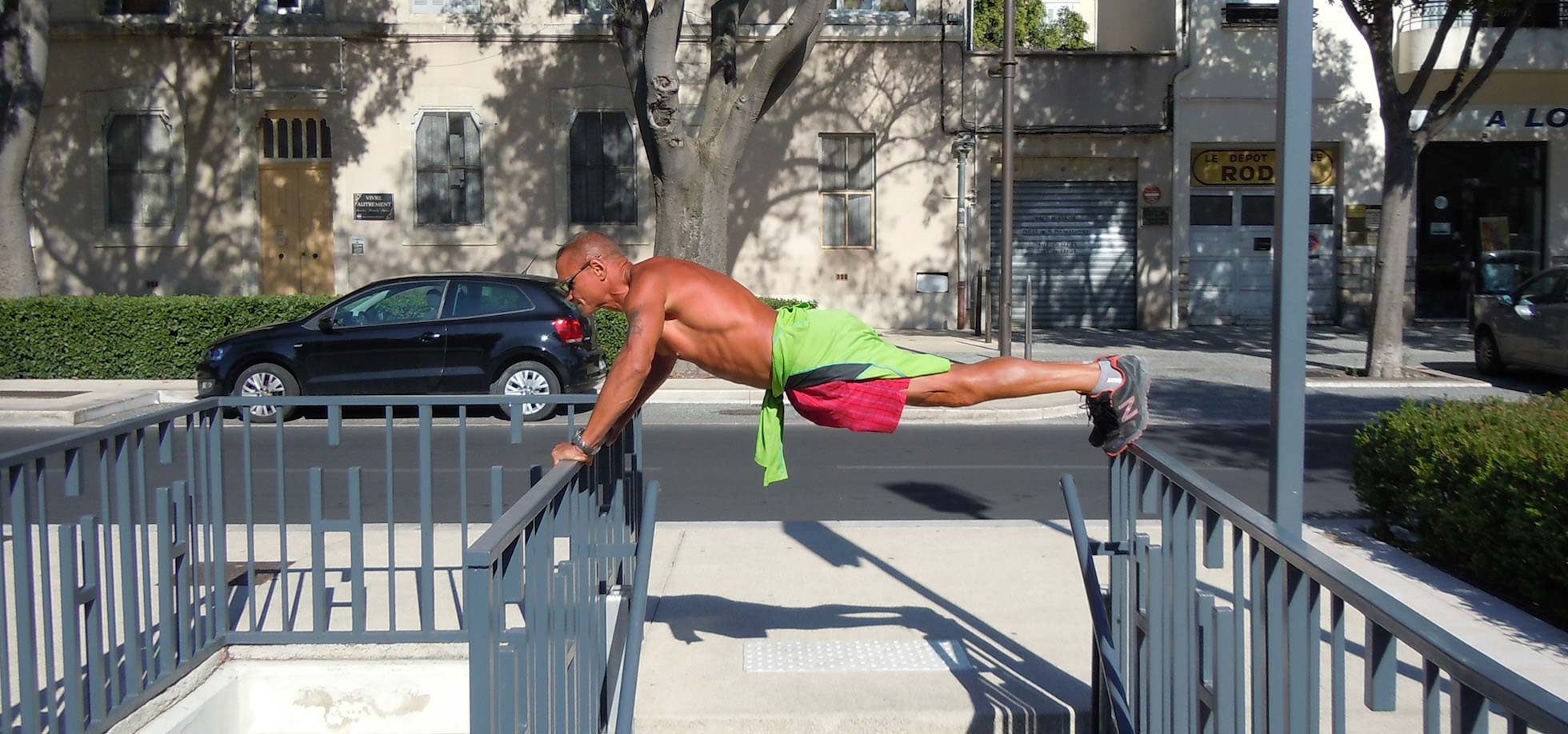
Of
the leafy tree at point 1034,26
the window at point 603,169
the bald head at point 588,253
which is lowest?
the bald head at point 588,253

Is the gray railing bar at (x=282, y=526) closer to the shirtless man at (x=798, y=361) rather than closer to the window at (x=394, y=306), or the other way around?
the shirtless man at (x=798, y=361)

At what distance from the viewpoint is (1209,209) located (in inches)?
961

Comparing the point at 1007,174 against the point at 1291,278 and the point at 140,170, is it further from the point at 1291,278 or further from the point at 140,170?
the point at 140,170

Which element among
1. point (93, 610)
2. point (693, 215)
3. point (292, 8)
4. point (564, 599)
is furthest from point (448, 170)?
point (564, 599)

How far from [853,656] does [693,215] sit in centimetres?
1164

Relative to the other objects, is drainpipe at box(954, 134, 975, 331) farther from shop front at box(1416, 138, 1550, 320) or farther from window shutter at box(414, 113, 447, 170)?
window shutter at box(414, 113, 447, 170)

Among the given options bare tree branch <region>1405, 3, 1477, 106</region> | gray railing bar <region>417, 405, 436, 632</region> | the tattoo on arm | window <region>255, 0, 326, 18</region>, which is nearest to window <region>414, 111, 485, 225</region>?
window <region>255, 0, 326, 18</region>

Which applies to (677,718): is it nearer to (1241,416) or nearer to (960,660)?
(960,660)

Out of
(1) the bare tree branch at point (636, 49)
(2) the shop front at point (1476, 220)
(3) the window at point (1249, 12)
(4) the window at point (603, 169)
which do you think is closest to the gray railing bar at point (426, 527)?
(1) the bare tree branch at point (636, 49)

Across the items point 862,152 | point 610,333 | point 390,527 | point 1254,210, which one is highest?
point 862,152

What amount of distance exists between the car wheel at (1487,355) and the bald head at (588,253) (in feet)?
50.7

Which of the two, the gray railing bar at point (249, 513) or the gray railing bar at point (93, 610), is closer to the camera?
the gray railing bar at point (93, 610)

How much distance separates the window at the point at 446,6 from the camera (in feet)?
76.0

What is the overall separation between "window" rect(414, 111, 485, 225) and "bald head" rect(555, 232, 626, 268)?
1920 cm
